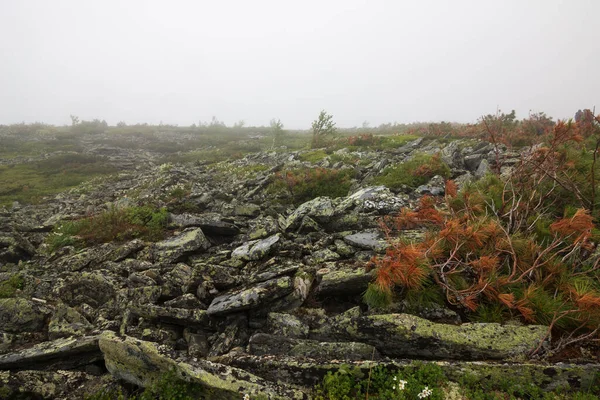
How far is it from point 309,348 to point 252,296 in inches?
72.2

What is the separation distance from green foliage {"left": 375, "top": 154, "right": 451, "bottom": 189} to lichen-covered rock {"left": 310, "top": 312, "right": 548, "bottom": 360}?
9.22m

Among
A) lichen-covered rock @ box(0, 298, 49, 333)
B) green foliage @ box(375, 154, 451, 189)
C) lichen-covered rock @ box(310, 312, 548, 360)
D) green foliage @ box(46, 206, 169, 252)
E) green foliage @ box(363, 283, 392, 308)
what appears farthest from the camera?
green foliage @ box(375, 154, 451, 189)

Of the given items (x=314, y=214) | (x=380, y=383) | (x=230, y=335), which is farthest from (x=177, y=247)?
(x=380, y=383)

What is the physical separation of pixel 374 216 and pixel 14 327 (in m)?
10.2

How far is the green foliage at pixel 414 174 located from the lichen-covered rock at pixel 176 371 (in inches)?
430

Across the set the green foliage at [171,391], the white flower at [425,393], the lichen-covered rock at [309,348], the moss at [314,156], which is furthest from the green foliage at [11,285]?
the moss at [314,156]

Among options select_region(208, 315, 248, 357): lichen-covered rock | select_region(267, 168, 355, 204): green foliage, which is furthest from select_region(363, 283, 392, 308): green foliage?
select_region(267, 168, 355, 204): green foliage

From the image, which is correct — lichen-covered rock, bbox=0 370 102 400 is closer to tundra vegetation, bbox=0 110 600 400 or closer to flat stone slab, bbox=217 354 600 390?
tundra vegetation, bbox=0 110 600 400

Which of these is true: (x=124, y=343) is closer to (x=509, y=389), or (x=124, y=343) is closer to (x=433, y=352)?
(x=433, y=352)

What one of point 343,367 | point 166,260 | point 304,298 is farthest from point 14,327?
point 343,367

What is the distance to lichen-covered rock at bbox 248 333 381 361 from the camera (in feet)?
15.8

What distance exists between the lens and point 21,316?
6.56m

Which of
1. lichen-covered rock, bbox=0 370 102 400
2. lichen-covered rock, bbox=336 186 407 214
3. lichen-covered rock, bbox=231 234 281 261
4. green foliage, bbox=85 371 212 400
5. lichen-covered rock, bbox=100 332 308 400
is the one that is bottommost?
lichen-covered rock, bbox=0 370 102 400

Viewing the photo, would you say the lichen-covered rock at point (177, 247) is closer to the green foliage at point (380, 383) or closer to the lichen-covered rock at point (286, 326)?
the lichen-covered rock at point (286, 326)
